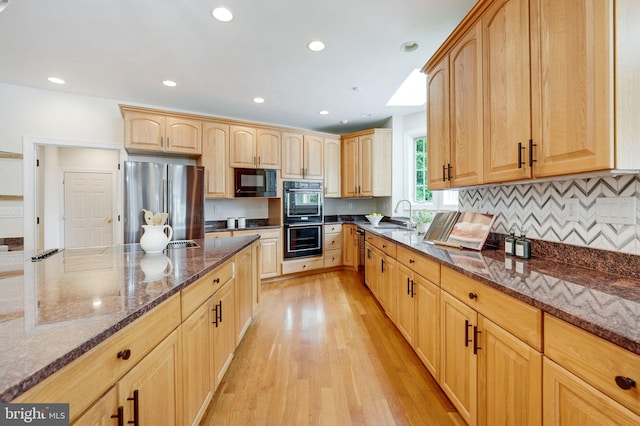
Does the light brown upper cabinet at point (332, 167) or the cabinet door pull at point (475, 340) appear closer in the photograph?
the cabinet door pull at point (475, 340)

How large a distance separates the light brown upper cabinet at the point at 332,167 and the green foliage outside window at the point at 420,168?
1310 millimetres

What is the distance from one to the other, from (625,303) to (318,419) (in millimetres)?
1426

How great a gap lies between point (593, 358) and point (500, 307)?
0.36 metres

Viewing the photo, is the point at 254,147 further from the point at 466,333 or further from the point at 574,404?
the point at 574,404

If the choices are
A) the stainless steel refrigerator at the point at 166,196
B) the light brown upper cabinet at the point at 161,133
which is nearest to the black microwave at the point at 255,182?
the stainless steel refrigerator at the point at 166,196

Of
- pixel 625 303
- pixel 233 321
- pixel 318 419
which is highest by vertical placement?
pixel 625 303

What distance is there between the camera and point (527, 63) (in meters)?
1.25

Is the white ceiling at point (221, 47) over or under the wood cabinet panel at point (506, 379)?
over

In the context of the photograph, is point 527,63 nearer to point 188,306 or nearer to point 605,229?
point 605,229

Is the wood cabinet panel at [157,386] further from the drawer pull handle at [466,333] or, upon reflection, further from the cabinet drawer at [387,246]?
the cabinet drawer at [387,246]

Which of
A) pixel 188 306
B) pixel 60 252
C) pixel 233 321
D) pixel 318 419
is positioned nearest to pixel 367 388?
pixel 318 419

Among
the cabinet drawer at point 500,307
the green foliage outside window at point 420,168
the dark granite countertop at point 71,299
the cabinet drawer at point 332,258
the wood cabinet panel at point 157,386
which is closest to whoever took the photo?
the dark granite countertop at point 71,299

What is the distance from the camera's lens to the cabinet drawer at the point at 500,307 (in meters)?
0.91

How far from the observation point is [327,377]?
5.88 ft
